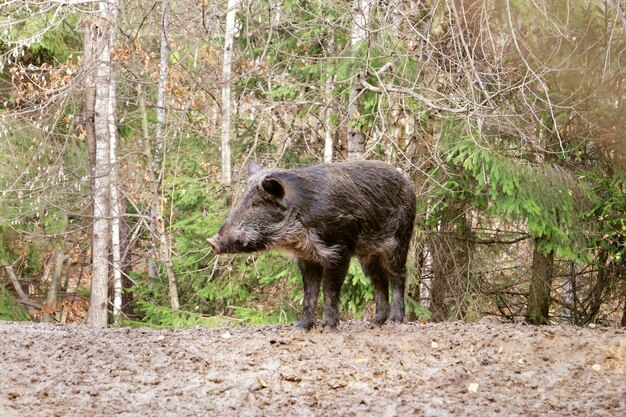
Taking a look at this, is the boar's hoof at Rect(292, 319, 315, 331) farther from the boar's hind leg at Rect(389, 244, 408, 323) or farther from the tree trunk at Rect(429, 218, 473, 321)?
the tree trunk at Rect(429, 218, 473, 321)

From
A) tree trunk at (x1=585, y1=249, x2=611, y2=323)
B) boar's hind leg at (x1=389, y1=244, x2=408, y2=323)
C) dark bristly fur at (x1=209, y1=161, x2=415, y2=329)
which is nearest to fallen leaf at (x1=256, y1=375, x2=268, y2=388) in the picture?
dark bristly fur at (x1=209, y1=161, x2=415, y2=329)

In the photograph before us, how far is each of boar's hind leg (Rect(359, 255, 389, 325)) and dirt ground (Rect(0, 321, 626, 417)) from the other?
60cm

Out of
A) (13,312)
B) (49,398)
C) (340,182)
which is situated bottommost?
(13,312)

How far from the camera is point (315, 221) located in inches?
307

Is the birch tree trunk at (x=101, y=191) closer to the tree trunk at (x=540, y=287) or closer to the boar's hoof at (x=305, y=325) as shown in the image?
the boar's hoof at (x=305, y=325)

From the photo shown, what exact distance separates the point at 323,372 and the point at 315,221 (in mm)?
1843

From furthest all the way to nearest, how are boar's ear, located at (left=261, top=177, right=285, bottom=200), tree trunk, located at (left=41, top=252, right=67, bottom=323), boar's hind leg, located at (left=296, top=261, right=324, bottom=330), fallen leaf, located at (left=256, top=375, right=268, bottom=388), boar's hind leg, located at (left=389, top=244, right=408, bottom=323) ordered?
tree trunk, located at (left=41, top=252, right=67, bottom=323)
boar's hind leg, located at (left=389, top=244, right=408, bottom=323)
boar's hind leg, located at (left=296, top=261, right=324, bottom=330)
boar's ear, located at (left=261, top=177, right=285, bottom=200)
fallen leaf, located at (left=256, top=375, right=268, bottom=388)

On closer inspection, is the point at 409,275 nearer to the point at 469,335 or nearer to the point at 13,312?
the point at 469,335

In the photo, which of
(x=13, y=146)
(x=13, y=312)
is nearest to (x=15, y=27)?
(x=13, y=146)

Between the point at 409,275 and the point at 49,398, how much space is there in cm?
770

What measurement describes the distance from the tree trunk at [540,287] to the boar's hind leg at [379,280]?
6.16 meters

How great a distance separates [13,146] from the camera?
16891 millimetres

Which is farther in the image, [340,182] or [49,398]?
[340,182]

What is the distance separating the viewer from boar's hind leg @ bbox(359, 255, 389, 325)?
8.63m
